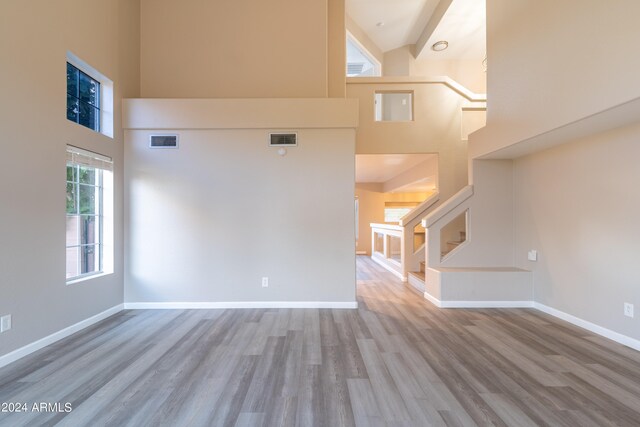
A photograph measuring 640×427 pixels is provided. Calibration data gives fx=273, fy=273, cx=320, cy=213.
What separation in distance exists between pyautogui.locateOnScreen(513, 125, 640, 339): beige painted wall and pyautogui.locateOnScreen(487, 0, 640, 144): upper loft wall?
2.44ft

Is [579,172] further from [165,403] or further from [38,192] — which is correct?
[38,192]

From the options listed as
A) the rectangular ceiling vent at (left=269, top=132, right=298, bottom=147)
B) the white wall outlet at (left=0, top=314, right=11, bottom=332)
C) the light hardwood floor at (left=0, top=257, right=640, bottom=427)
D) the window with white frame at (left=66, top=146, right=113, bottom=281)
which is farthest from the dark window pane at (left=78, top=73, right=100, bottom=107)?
the light hardwood floor at (left=0, top=257, right=640, bottom=427)

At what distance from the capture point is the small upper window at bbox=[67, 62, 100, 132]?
3.26 m

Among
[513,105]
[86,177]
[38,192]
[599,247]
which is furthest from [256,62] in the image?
[599,247]

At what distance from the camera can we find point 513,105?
353cm

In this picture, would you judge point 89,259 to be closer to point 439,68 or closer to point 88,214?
point 88,214

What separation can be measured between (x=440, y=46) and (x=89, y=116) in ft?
24.8

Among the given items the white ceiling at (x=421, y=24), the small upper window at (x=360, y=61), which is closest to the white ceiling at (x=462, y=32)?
the white ceiling at (x=421, y=24)

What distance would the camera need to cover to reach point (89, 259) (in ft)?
11.6

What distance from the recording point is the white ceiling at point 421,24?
19.3ft

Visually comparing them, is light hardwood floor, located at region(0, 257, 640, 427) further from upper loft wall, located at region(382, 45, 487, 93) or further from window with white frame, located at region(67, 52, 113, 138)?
upper loft wall, located at region(382, 45, 487, 93)

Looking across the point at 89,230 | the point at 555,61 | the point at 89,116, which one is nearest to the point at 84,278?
the point at 89,230

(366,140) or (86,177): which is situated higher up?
(366,140)

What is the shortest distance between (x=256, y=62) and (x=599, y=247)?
17.0ft
